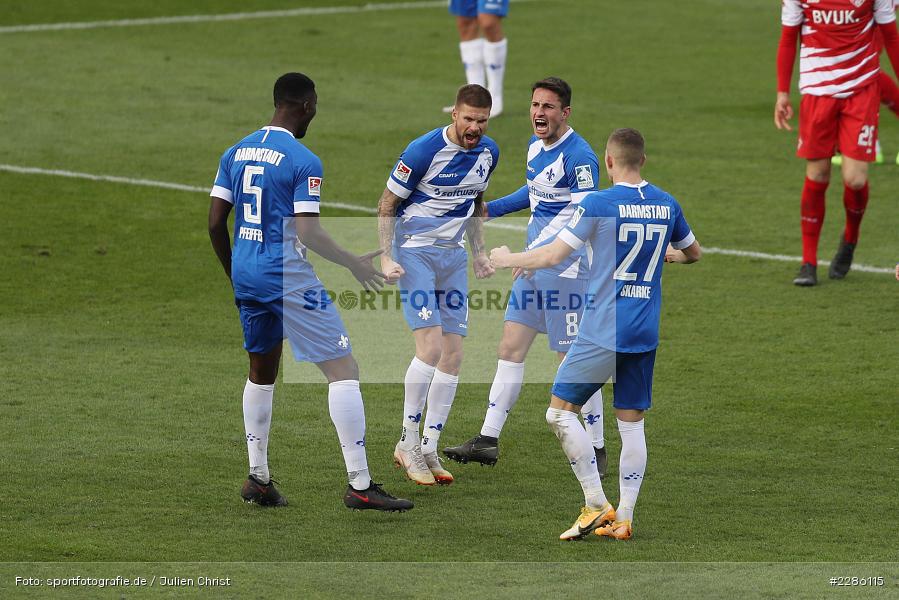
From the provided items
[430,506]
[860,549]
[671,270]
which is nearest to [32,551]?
[430,506]

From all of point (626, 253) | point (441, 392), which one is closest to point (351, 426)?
point (441, 392)

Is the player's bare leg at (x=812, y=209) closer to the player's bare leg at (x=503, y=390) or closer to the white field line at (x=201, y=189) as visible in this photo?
the white field line at (x=201, y=189)

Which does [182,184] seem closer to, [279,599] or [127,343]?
[127,343]

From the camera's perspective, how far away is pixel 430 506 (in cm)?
773

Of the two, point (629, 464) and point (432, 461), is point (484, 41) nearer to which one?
point (432, 461)

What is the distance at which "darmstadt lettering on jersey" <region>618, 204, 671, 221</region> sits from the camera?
6969 millimetres

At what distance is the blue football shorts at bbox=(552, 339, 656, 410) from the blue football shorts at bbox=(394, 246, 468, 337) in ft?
3.99

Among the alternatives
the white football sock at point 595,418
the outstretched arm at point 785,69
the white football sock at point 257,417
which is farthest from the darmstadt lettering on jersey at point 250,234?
the outstretched arm at point 785,69

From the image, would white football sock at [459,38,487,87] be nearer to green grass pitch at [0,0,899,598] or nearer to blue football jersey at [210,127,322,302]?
green grass pitch at [0,0,899,598]

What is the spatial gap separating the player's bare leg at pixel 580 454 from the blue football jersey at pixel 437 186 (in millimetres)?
1464

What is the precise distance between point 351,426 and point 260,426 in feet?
1.67

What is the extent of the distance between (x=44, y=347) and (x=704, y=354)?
15.0 feet

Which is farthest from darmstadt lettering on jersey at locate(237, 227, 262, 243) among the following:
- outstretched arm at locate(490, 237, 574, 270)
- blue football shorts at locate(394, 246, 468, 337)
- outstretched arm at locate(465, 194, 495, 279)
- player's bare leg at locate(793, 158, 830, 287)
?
player's bare leg at locate(793, 158, 830, 287)

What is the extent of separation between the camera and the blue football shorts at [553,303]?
8.35 metres
